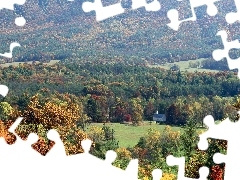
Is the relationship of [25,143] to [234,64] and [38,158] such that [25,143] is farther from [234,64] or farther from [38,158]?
[234,64]

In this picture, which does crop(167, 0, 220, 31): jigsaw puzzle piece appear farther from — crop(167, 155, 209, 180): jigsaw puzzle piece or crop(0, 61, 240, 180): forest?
crop(0, 61, 240, 180): forest

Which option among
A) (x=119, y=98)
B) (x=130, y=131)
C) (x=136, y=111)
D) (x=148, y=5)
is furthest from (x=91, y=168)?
(x=119, y=98)

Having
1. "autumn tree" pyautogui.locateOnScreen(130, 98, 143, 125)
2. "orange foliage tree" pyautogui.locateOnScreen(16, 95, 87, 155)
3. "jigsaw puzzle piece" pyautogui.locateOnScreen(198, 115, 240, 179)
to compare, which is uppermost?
"autumn tree" pyautogui.locateOnScreen(130, 98, 143, 125)

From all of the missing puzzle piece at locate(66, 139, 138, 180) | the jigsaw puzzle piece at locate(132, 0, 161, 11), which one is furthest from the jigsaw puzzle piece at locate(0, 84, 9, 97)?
the jigsaw puzzle piece at locate(132, 0, 161, 11)

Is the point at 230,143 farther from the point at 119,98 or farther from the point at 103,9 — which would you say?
the point at 119,98

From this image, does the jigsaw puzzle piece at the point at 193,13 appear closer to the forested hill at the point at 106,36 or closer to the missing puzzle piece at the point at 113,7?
the missing puzzle piece at the point at 113,7
